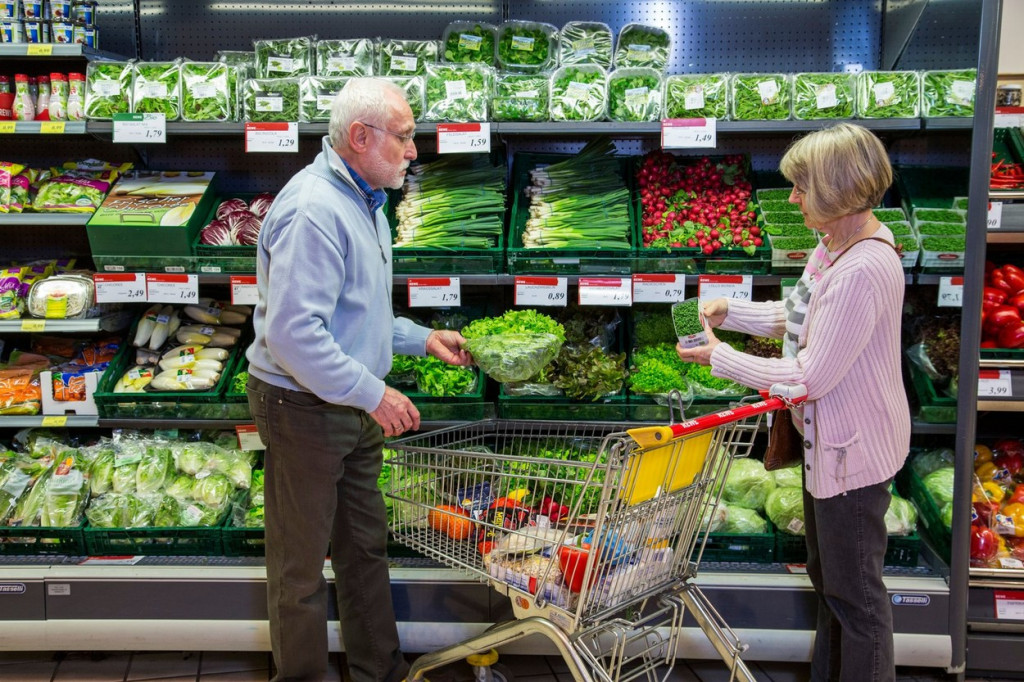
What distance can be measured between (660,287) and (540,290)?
432 millimetres

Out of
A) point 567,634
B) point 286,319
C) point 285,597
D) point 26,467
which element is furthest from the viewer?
point 26,467

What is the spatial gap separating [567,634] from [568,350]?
1.35m

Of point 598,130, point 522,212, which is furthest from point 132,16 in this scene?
point 598,130

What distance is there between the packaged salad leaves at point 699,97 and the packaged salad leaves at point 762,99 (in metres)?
0.04

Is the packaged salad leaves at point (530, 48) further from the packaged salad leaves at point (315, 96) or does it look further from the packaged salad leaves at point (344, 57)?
the packaged salad leaves at point (315, 96)

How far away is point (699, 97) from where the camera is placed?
317 centimetres

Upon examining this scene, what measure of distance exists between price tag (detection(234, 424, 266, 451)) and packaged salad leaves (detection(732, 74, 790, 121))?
215 centimetres

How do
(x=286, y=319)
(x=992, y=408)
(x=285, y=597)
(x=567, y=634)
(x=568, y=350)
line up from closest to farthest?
(x=567, y=634) < (x=286, y=319) < (x=285, y=597) < (x=992, y=408) < (x=568, y=350)

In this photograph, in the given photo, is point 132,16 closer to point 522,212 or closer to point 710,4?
point 522,212

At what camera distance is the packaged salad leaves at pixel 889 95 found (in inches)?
122

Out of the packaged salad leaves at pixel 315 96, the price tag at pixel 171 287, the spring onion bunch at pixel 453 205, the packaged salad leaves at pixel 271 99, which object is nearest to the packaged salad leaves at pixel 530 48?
the spring onion bunch at pixel 453 205

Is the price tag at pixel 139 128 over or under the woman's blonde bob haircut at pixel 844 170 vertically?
over

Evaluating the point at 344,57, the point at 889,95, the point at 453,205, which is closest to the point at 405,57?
the point at 344,57

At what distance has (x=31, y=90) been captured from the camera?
136 inches
